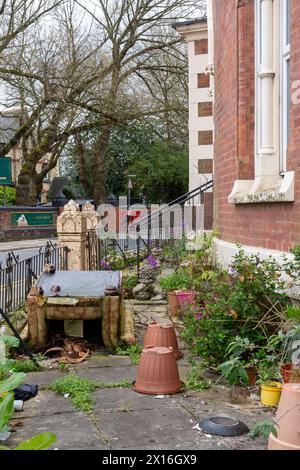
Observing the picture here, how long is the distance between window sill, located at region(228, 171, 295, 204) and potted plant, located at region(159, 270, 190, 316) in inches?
65.0

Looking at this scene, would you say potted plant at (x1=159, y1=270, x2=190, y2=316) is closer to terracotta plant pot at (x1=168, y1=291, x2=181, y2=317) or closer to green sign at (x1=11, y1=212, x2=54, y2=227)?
terracotta plant pot at (x1=168, y1=291, x2=181, y2=317)

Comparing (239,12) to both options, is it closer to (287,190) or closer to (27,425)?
(287,190)

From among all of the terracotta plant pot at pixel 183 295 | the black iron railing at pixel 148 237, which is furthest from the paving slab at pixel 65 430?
the black iron railing at pixel 148 237

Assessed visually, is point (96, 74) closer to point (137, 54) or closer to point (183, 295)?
point (137, 54)

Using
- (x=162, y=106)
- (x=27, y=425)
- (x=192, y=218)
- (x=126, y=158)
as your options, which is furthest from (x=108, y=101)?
(x=27, y=425)

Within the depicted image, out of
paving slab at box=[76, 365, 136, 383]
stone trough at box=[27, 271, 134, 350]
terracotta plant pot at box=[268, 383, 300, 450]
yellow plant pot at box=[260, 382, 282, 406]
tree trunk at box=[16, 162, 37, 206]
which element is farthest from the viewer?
tree trunk at box=[16, 162, 37, 206]

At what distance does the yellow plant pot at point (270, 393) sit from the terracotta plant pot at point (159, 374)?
0.74 metres

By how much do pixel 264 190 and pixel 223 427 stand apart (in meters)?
3.19

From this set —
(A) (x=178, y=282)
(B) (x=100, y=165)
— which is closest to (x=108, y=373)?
(A) (x=178, y=282)

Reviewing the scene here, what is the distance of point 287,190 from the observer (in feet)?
18.7

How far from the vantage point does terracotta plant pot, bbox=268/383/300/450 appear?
3463 millimetres

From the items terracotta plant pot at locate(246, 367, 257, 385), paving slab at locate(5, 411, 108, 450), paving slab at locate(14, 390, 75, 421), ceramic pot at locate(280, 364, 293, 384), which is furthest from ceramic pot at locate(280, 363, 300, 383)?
paving slab at locate(14, 390, 75, 421)

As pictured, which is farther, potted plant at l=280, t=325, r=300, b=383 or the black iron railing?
the black iron railing

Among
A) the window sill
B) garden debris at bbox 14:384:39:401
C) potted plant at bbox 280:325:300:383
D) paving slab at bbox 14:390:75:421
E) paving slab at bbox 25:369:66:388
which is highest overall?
the window sill
